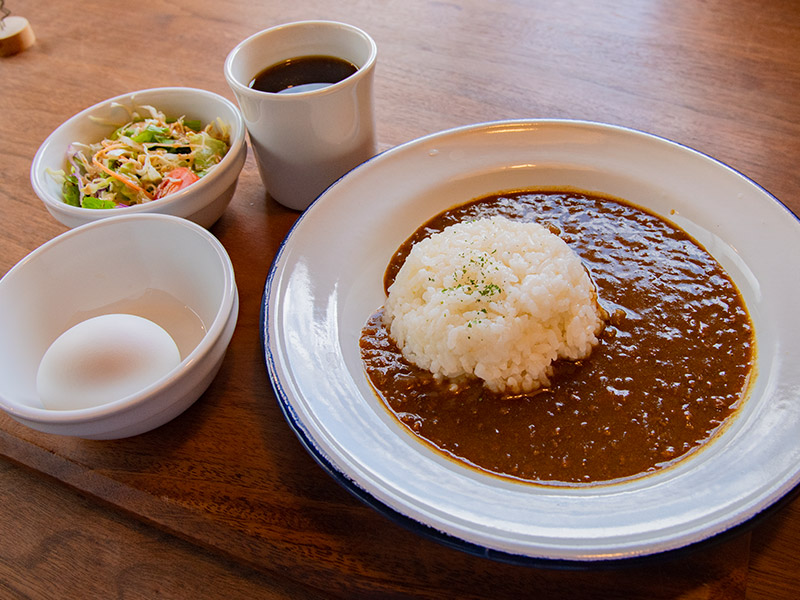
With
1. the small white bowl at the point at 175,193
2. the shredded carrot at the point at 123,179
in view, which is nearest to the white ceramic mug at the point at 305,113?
the small white bowl at the point at 175,193

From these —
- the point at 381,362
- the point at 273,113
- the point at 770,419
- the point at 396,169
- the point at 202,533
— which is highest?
the point at 273,113

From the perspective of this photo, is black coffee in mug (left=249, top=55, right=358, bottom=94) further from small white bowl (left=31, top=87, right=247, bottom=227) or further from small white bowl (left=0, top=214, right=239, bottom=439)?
small white bowl (left=0, top=214, right=239, bottom=439)

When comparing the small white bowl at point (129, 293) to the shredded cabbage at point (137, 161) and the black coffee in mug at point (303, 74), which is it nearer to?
the shredded cabbage at point (137, 161)

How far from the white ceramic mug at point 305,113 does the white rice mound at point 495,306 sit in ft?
1.37

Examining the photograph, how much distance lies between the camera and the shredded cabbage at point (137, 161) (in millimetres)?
1795

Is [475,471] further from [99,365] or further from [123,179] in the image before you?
[123,179]

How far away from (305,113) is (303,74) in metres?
0.28

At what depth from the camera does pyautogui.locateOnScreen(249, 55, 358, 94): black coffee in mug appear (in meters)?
1.85

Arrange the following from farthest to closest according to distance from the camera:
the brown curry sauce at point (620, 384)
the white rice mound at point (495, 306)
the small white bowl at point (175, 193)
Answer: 1. the small white bowl at point (175, 193)
2. the white rice mound at point (495, 306)
3. the brown curry sauce at point (620, 384)

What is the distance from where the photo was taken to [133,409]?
1.22 meters

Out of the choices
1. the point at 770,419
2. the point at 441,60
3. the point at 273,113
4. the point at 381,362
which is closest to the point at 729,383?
the point at 770,419

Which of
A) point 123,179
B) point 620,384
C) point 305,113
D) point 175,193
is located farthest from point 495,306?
point 123,179

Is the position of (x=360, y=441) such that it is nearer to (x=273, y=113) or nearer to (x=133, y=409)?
(x=133, y=409)

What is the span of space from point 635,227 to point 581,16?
1461 millimetres
